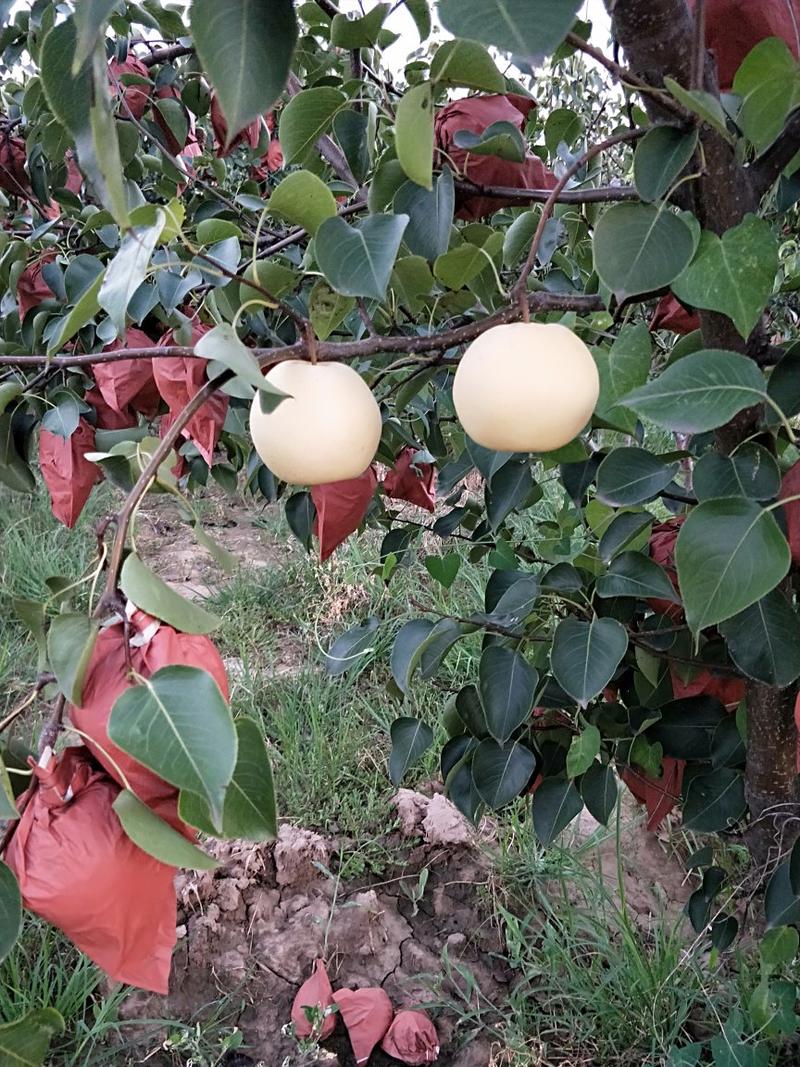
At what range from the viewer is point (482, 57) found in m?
0.49

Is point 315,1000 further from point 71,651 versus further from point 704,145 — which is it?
point 704,145

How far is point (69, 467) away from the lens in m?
0.97

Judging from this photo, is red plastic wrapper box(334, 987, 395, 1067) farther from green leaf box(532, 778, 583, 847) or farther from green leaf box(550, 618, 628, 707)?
green leaf box(550, 618, 628, 707)

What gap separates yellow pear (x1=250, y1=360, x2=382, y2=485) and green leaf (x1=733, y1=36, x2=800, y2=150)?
231 millimetres

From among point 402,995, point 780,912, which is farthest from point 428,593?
point 780,912

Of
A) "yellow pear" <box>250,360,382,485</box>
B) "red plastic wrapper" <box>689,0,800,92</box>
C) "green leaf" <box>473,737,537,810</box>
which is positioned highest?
"red plastic wrapper" <box>689,0,800,92</box>

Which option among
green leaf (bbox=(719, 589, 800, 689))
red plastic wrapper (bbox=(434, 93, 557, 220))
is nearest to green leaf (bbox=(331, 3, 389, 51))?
red plastic wrapper (bbox=(434, 93, 557, 220))

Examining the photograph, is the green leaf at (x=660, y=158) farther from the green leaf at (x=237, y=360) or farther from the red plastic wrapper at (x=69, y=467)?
the red plastic wrapper at (x=69, y=467)

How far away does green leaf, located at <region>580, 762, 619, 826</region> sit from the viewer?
832 mm

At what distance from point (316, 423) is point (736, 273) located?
22 centimetres

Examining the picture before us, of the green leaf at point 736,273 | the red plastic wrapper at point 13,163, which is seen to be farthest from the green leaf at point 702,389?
the red plastic wrapper at point 13,163

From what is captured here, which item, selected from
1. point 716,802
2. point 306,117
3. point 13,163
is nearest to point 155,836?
point 306,117

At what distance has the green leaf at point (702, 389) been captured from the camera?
0.43 meters

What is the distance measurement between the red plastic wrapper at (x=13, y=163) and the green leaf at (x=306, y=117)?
0.80 meters
